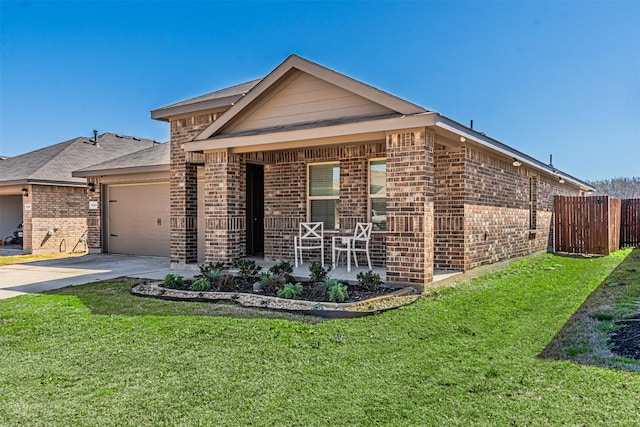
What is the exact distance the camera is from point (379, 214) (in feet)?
31.6

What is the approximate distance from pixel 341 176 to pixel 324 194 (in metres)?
0.67

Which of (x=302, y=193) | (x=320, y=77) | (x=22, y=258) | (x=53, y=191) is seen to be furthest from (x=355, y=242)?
(x=53, y=191)

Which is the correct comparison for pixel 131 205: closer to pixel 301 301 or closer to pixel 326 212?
pixel 326 212

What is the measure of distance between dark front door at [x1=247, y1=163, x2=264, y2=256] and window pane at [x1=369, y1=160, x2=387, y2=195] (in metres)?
→ 3.50

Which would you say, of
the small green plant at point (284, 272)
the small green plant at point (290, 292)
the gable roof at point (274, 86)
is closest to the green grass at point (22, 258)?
the gable roof at point (274, 86)

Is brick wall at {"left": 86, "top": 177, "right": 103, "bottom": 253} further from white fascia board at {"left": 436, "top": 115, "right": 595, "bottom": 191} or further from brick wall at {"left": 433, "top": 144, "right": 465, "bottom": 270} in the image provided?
white fascia board at {"left": 436, "top": 115, "right": 595, "bottom": 191}

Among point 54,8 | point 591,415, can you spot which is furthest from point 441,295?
point 54,8

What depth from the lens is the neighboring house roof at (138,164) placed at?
12820mm

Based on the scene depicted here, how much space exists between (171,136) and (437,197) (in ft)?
20.5

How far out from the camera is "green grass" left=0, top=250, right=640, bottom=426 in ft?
9.87

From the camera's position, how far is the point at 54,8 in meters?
13.4

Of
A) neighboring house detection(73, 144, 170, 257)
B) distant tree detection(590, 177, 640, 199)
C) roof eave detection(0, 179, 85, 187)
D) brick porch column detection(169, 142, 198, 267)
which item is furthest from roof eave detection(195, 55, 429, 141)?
distant tree detection(590, 177, 640, 199)

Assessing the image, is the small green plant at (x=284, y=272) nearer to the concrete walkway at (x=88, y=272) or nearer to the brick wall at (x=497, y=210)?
the concrete walkway at (x=88, y=272)

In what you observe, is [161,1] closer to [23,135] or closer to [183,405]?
[183,405]
